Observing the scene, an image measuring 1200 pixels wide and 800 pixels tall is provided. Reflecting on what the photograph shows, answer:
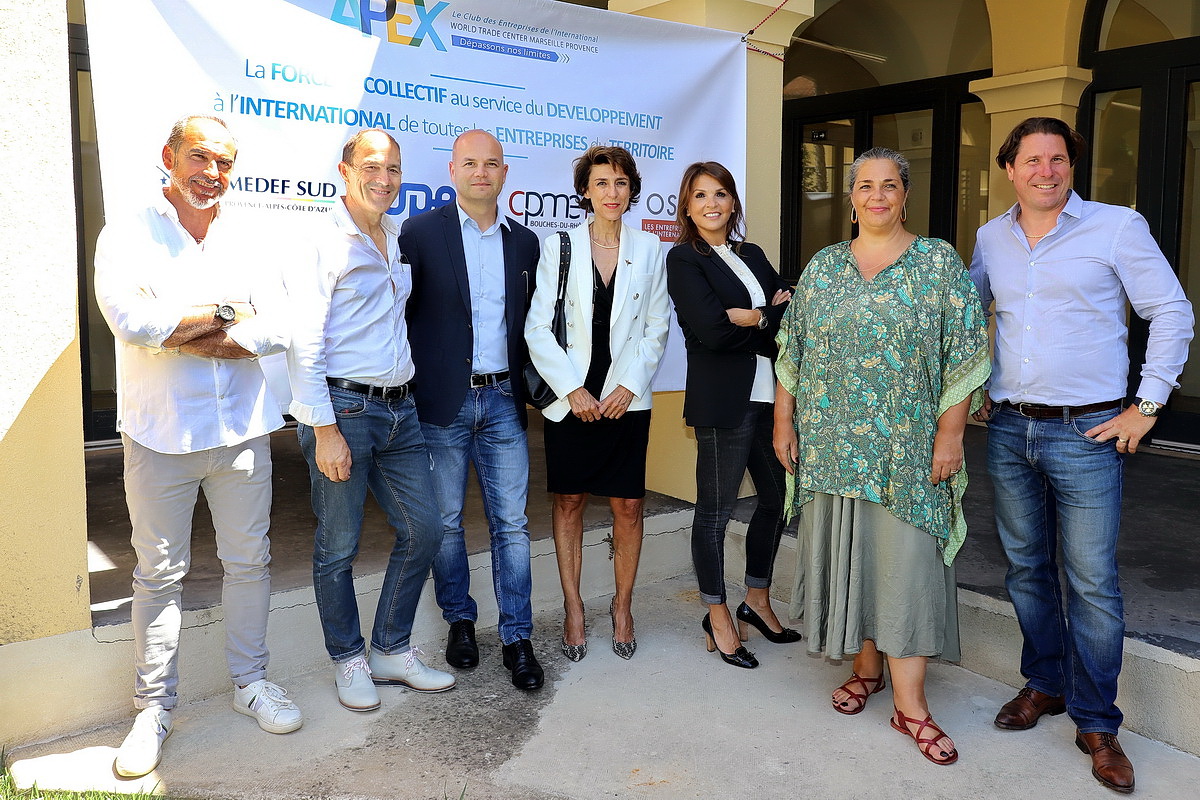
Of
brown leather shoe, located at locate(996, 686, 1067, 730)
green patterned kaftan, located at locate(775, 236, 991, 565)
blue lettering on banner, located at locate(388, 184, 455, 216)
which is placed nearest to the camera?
green patterned kaftan, located at locate(775, 236, 991, 565)

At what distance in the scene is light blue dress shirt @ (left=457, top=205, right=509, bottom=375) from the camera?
3432mm

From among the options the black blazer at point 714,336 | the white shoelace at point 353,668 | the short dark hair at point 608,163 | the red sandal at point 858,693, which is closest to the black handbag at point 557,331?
the short dark hair at point 608,163

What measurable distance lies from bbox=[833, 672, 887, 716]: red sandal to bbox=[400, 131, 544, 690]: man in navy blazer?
3.56 feet

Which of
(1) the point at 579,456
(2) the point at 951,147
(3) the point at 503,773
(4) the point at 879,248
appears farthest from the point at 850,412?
(2) the point at 951,147

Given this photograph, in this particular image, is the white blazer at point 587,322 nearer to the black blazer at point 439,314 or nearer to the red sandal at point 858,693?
the black blazer at point 439,314

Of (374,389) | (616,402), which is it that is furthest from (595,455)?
(374,389)

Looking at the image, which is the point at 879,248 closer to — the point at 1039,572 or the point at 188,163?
the point at 1039,572

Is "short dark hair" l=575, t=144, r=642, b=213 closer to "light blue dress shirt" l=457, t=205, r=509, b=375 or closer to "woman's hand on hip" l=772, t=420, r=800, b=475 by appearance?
"light blue dress shirt" l=457, t=205, r=509, b=375

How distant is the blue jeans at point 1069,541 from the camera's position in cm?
286

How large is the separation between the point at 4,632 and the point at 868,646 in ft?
9.50

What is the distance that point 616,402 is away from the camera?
3.56 metres

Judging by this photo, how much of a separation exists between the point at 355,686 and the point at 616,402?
1.37 metres

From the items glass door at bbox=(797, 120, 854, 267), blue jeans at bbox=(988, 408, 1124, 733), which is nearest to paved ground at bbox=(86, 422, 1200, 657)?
blue jeans at bbox=(988, 408, 1124, 733)

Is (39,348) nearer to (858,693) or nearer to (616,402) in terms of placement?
(616,402)
